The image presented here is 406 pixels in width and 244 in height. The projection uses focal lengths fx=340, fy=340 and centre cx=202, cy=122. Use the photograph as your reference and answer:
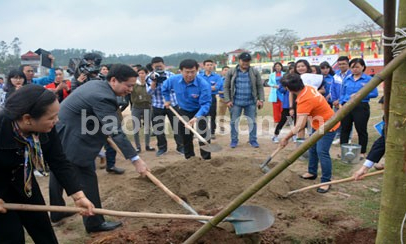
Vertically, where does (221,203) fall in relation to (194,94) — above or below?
below

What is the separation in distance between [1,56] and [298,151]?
46.4m

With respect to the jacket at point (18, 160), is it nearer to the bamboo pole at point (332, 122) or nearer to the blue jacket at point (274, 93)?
the bamboo pole at point (332, 122)

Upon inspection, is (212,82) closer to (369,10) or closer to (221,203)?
(221,203)

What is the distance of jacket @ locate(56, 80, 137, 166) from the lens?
3.31 m

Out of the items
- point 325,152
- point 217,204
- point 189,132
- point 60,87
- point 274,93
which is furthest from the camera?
point 274,93

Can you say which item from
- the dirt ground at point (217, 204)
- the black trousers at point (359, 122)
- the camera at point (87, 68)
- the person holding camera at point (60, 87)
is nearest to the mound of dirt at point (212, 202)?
the dirt ground at point (217, 204)

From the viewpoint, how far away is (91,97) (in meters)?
3.35

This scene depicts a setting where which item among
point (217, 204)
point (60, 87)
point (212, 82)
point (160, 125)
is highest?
point (60, 87)

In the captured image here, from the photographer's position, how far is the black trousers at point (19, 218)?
2271mm

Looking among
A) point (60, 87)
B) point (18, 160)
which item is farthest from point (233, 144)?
point (18, 160)

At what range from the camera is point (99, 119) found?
329 cm

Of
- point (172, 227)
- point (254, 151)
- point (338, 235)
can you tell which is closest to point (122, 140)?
point (172, 227)

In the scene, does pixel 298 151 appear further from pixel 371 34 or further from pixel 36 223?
pixel 371 34

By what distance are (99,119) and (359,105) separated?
4.54 metres
